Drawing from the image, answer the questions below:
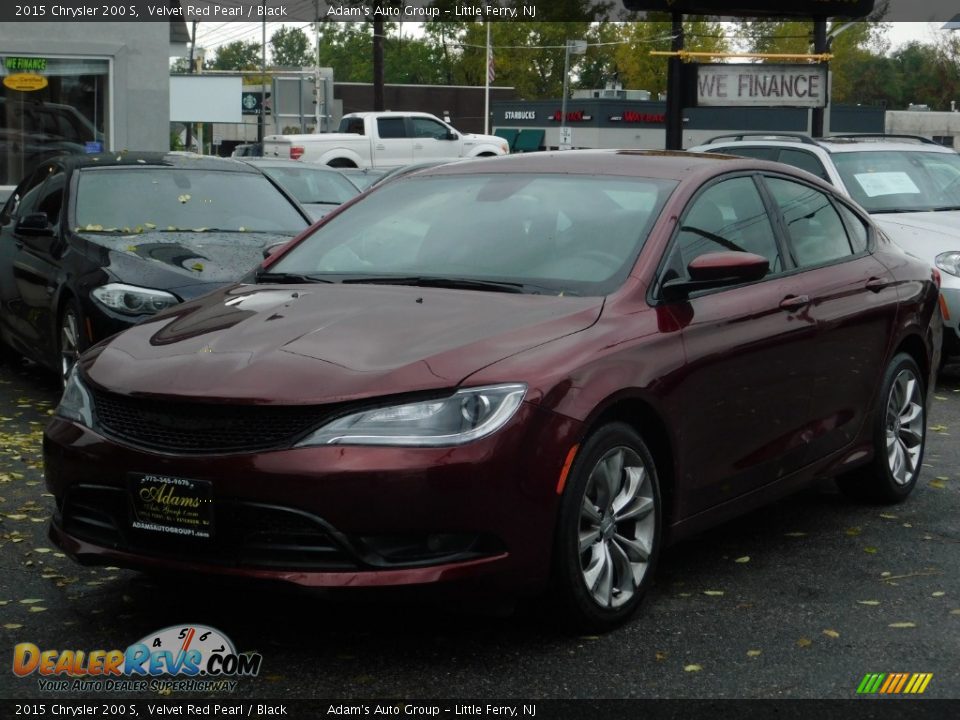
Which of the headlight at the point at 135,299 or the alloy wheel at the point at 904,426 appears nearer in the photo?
the alloy wheel at the point at 904,426

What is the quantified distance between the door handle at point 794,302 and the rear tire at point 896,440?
86 cm

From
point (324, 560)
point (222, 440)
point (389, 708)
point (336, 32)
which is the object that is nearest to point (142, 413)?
point (222, 440)

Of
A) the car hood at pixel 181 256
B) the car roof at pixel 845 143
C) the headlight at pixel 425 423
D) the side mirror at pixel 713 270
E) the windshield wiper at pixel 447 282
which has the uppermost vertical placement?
the car roof at pixel 845 143

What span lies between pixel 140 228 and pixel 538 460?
18.3 feet

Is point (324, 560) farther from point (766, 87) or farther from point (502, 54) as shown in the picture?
point (502, 54)

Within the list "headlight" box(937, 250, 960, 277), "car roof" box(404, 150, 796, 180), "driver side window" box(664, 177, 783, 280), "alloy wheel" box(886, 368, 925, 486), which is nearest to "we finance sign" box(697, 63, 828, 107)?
"headlight" box(937, 250, 960, 277)

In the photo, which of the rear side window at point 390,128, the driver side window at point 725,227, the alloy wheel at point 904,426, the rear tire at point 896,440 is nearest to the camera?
the driver side window at point 725,227

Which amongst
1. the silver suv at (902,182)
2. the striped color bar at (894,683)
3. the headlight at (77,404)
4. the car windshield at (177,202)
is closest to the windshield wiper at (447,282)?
the headlight at (77,404)

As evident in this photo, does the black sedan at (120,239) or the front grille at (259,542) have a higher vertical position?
the black sedan at (120,239)

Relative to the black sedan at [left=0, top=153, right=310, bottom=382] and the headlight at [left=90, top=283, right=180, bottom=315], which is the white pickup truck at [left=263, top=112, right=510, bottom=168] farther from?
the headlight at [left=90, top=283, right=180, bottom=315]

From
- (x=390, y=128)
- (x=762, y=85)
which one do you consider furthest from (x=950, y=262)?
(x=390, y=128)

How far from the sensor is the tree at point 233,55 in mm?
164000

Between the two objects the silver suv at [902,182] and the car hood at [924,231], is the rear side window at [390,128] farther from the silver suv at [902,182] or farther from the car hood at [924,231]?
the car hood at [924,231]

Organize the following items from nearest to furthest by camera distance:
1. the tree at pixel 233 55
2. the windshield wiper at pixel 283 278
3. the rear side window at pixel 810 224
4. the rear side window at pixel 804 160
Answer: the windshield wiper at pixel 283 278 < the rear side window at pixel 810 224 < the rear side window at pixel 804 160 < the tree at pixel 233 55
